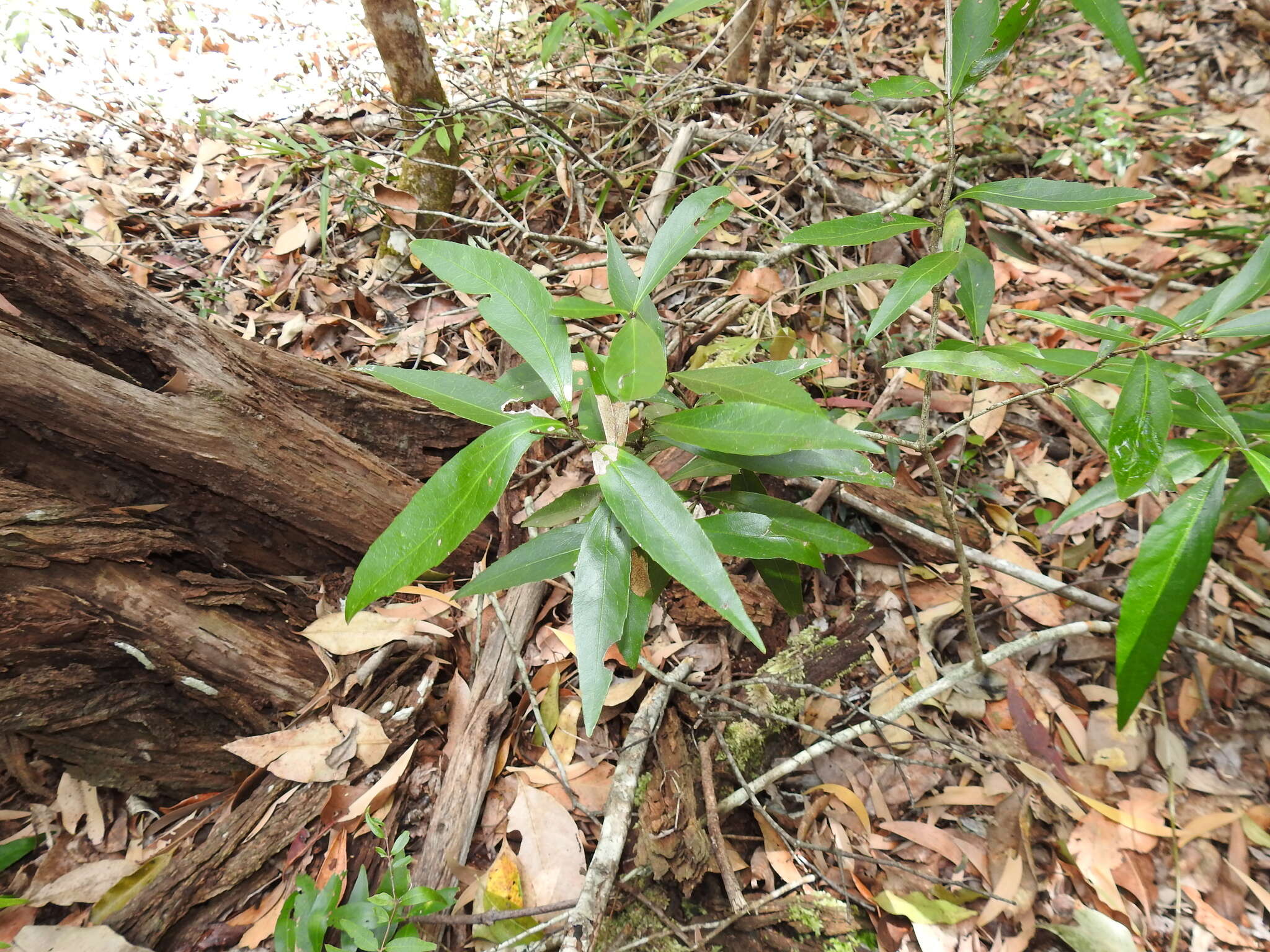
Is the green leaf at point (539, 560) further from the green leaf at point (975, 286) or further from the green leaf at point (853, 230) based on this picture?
the green leaf at point (975, 286)

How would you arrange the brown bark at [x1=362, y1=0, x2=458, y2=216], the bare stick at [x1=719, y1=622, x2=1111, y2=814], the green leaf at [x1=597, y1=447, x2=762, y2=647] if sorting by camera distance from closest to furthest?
the green leaf at [x1=597, y1=447, x2=762, y2=647] < the bare stick at [x1=719, y1=622, x2=1111, y2=814] < the brown bark at [x1=362, y1=0, x2=458, y2=216]

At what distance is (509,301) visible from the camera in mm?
1221

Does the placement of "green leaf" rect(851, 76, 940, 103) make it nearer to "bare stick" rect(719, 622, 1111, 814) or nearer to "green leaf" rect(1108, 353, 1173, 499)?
"green leaf" rect(1108, 353, 1173, 499)

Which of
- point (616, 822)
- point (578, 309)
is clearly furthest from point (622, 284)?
point (616, 822)

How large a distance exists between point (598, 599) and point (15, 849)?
174 centimetres

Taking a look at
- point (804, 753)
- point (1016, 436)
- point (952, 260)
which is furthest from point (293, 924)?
point (1016, 436)

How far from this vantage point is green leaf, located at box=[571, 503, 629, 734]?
109 cm

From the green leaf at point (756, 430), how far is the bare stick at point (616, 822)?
807 mm

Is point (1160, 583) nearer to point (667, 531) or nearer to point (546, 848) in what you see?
point (667, 531)

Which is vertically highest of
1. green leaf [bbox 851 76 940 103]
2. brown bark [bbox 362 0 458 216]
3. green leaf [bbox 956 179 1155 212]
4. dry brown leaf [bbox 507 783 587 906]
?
brown bark [bbox 362 0 458 216]

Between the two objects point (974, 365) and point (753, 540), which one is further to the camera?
point (753, 540)

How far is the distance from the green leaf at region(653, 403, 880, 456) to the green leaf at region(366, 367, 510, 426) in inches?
12.3

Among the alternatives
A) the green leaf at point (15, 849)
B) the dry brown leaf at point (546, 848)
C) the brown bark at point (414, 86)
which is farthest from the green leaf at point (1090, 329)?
the green leaf at point (15, 849)

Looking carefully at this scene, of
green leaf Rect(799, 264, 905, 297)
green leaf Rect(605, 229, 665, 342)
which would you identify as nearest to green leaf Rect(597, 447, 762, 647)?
green leaf Rect(605, 229, 665, 342)
